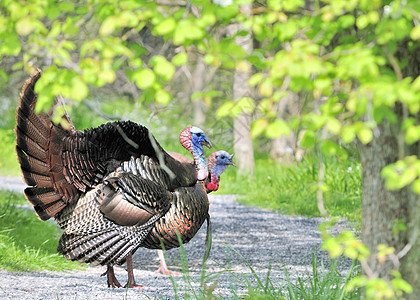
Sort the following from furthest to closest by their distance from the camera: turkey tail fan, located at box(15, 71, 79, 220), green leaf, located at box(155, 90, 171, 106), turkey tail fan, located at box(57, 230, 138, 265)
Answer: turkey tail fan, located at box(15, 71, 79, 220)
turkey tail fan, located at box(57, 230, 138, 265)
green leaf, located at box(155, 90, 171, 106)

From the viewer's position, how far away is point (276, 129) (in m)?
1.87

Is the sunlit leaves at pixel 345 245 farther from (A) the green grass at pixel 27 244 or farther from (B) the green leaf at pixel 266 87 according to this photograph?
(A) the green grass at pixel 27 244

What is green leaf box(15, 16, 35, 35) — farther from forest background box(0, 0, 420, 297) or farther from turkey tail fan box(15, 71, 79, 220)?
turkey tail fan box(15, 71, 79, 220)

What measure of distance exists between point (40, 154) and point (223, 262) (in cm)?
238

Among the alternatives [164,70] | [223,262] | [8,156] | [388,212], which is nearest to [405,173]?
[164,70]

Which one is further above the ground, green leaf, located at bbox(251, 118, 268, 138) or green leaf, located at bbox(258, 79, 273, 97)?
green leaf, located at bbox(258, 79, 273, 97)

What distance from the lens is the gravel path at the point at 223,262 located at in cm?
441

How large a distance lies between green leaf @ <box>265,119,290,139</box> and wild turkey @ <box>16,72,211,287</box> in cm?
286

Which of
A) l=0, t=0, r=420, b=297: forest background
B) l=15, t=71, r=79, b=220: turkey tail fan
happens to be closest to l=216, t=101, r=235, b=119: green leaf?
l=0, t=0, r=420, b=297: forest background

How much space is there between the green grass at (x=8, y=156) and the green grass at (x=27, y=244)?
6857 mm

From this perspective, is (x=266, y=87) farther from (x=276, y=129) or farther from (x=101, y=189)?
(x=101, y=189)

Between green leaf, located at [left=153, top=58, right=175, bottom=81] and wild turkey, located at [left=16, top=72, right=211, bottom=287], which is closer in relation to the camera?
green leaf, located at [left=153, top=58, right=175, bottom=81]

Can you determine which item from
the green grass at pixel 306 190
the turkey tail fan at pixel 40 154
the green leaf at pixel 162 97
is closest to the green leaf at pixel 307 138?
the green leaf at pixel 162 97

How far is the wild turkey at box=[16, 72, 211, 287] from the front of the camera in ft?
15.4
